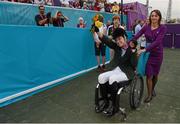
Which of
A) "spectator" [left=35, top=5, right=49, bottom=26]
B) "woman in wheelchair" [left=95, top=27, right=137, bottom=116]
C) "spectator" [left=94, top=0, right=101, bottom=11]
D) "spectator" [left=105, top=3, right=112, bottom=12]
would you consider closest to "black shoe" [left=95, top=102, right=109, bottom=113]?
"woman in wheelchair" [left=95, top=27, right=137, bottom=116]

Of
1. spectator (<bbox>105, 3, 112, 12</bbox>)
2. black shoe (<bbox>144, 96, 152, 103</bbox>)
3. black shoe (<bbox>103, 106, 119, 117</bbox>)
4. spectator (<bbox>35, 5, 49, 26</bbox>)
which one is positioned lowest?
black shoe (<bbox>144, 96, 152, 103</bbox>)


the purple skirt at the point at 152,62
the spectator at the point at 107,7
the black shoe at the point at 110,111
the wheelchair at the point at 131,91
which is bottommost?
the black shoe at the point at 110,111

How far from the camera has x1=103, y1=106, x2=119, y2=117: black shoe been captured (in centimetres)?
279

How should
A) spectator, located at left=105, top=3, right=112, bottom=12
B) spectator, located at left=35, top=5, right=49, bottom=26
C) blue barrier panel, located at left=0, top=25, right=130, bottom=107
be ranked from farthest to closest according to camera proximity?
spectator, located at left=105, top=3, right=112, bottom=12
spectator, located at left=35, top=5, right=49, bottom=26
blue barrier panel, located at left=0, top=25, right=130, bottom=107

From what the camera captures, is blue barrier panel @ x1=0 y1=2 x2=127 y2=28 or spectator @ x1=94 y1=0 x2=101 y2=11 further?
spectator @ x1=94 y1=0 x2=101 y2=11

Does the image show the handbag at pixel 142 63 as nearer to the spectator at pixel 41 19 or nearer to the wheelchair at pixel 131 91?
the wheelchair at pixel 131 91

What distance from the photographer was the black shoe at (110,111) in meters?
2.79

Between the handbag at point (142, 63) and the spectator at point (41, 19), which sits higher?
the spectator at point (41, 19)

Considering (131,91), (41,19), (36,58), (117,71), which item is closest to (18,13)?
(41,19)

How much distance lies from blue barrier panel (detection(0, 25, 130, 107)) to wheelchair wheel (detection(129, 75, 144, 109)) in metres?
1.81

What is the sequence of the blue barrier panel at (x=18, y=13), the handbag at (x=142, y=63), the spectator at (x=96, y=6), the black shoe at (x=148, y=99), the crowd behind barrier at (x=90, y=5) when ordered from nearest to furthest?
1. the handbag at (x=142, y=63)
2. the black shoe at (x=148, y=99)
3. the blue barrier panel at (x=18, y=13)
4. the crowd behind barrier at (x=90, y=5)
5. the spectator at (x=96, y=6)

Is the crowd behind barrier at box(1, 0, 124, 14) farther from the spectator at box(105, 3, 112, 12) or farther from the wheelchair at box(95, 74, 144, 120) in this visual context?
the wheelchair at box(95, 74, 144, 120)

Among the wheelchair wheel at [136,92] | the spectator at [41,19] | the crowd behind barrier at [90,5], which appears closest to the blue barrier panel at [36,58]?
the spectator at [41,19]

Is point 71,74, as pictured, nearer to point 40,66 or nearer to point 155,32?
point 40,66
